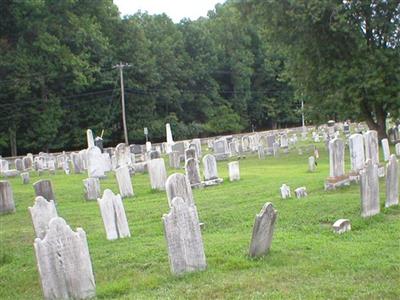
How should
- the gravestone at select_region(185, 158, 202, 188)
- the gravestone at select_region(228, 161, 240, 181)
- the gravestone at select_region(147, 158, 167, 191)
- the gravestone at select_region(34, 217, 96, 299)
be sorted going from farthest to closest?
the gravestone at select_region(228, 161, 240, 181) < the gravestone at select_region(147, 158, 167, 191) < the gravestone at select_region(185, 158, 202, 188) < the gravestone at select_region(34, 217, 96, 299)

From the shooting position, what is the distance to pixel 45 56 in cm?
4922

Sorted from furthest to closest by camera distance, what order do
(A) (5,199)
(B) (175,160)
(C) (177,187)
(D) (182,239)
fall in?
(B) (175,160) → (A) (5,199) → (C) (177,187) → (D) (182,239)

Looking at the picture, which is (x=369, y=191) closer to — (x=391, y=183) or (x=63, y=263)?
(x=391, y=183)

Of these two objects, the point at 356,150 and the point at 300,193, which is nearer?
the point at 300,193

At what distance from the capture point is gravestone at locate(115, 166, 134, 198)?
1588 cm

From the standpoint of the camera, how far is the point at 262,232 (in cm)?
738

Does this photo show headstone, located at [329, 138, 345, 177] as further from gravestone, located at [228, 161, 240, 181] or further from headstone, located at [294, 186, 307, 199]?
gravestone, located at [228, 161, 240, 181]

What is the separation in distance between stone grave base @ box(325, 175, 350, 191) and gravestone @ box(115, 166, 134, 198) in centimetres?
577

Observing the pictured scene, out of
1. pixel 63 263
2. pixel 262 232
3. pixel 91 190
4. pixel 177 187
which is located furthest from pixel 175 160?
pixel 63 263

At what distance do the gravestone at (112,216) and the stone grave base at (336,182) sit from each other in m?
5.95

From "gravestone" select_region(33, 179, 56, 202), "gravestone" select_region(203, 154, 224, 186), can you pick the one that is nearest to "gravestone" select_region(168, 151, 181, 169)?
"gravestone" select_region(203, 154, 224, 186)

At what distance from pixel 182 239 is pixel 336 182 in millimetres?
7675

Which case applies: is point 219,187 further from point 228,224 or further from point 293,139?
point 293,139

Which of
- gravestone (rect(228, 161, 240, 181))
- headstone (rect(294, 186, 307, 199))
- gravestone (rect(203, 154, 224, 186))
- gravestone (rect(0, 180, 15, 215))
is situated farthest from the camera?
gravestone (rect(228, 161, 240, 181))
